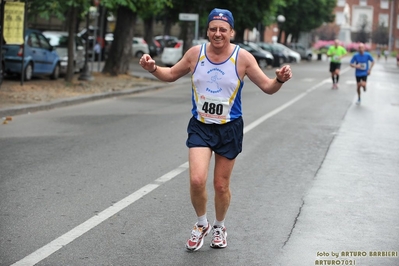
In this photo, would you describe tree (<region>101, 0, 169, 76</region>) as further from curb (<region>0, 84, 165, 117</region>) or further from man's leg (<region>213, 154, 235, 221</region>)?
man's leg (<region>213, 154, 235, 221</region>)

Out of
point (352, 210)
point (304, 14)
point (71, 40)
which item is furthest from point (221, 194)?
point (304, 14)

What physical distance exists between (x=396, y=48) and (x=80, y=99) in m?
122

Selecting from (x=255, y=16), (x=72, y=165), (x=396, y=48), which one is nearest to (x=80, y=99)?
(x=72, y=165)

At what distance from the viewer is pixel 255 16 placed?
51812 mm

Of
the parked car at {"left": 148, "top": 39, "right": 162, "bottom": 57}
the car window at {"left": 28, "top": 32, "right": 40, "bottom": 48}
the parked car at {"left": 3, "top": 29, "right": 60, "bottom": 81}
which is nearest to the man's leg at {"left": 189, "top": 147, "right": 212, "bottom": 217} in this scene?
the parked car at {"left": 3, "top": 29, "right": 60, "bottom": 81}

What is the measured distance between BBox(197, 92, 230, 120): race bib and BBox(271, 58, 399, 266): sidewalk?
1.14m

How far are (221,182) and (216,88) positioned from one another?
0.72 meters

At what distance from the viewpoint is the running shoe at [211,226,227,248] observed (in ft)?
21.3

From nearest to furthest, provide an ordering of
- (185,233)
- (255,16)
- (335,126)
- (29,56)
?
1. (185,233)
2. (335,126)
3. (29,56)
4. (255,16)

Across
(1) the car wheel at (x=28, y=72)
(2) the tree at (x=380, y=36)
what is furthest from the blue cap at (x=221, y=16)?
(2) the tree at (x=380, y=36)

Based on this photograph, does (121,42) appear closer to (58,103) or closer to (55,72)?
(55,72)

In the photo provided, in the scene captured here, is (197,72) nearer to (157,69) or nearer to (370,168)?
(157,69)

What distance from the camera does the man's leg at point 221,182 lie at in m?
6.51

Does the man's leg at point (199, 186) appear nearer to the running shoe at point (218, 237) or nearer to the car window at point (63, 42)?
the running shoe at point (218, 237)
